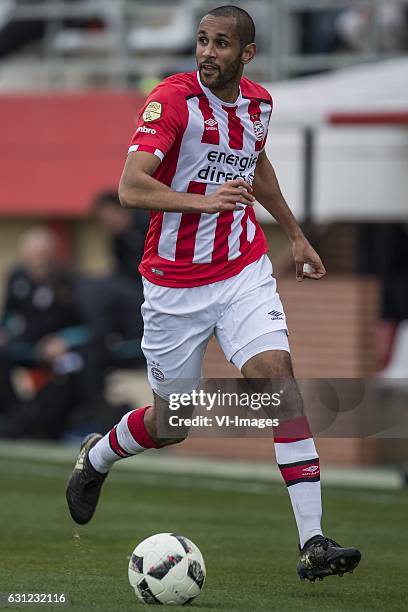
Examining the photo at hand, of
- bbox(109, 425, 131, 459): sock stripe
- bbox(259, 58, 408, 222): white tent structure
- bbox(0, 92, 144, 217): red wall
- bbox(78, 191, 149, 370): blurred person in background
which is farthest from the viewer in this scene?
bbox(0, 92, 144, 217): red wall

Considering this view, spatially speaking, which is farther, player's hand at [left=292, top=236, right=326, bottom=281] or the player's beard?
player's hand at [left=292, top=236, right=326, bottom=281]

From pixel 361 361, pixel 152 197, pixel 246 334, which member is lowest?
pixel 361 361

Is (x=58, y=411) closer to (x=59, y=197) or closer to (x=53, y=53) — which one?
(x=59, y=197)

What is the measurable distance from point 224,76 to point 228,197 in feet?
2.50

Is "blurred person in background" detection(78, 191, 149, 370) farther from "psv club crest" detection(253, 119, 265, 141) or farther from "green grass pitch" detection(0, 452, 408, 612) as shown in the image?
"psv club crest" detection(253, 119, 265, 141)

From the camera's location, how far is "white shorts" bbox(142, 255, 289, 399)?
23.5 ft

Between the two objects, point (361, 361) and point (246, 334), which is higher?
point (246, 334)

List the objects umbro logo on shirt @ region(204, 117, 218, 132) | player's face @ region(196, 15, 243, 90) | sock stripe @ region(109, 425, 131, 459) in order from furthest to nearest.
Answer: sock stripe @ region(109, 425, 131, 459), umbro logo on shirt @ region(204, 117, 218, 132), player's face @ region(196, 15, 243, 90)

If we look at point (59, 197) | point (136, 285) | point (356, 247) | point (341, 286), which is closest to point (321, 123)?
point (341, 286)

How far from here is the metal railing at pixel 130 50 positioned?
687 inches

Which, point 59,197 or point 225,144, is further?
point 59,197

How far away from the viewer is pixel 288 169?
54.9 feet

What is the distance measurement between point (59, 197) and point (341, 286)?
19.7 feet
